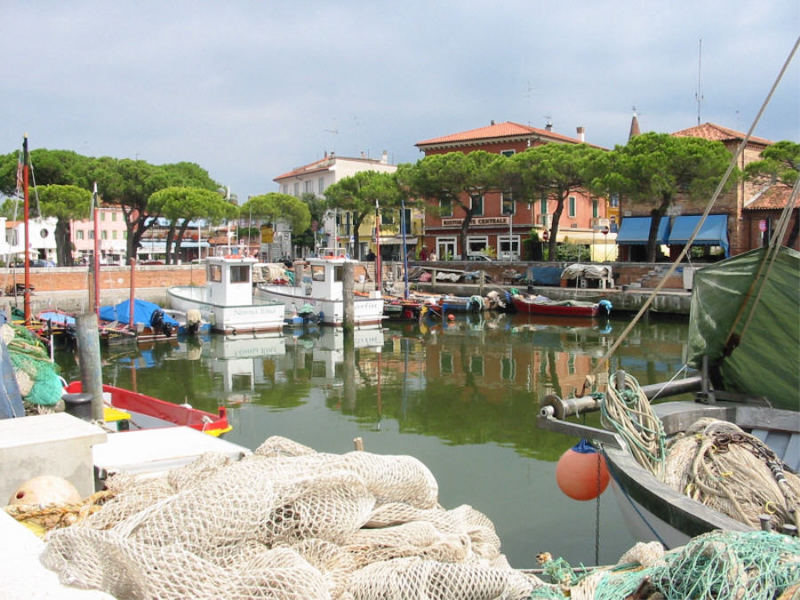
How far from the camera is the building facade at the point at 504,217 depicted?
42594 mm

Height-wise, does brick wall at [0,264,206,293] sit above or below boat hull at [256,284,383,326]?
above

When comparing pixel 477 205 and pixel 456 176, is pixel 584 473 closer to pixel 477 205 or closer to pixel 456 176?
pixel 456 176

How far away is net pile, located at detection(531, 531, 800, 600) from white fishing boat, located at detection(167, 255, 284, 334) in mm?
21435

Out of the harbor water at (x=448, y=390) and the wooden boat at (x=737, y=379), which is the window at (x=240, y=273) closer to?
the harbor water at (x=448, y=390)

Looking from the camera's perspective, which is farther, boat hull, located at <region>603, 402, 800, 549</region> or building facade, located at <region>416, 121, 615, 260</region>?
building facade, located at <region>416, 121, 615, 260</region>

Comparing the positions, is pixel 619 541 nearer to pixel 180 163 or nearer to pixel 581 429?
pixel 581 429

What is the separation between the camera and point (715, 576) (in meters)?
2.80

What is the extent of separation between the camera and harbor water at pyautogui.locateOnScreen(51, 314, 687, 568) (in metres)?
8.24

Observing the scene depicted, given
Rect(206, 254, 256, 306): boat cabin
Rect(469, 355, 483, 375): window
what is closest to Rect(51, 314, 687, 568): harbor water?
Rect(469, 355, 483, 375): window

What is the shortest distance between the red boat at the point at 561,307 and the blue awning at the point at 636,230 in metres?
7.02

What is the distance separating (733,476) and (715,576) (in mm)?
2751

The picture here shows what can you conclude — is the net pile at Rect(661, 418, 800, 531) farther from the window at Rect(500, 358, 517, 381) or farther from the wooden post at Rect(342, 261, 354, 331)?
the wooden post at Rect(342, 261, 354, 331)

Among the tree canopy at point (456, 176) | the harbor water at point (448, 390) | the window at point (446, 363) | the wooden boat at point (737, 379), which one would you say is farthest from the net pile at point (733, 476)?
the tree canopy at point (456, 176)

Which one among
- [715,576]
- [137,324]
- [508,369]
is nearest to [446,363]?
[508,369]
